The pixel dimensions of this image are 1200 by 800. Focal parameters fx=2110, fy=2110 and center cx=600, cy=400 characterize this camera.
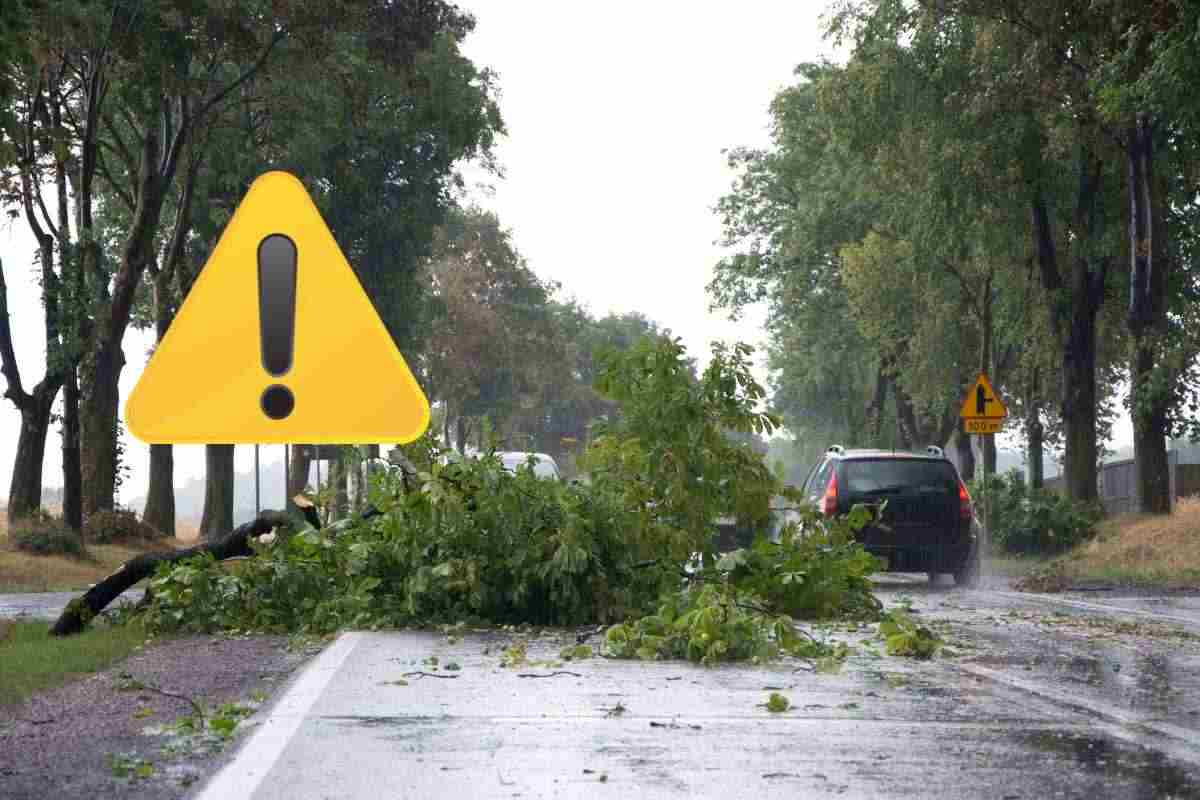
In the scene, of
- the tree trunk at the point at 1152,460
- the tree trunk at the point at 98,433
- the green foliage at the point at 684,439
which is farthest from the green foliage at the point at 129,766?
the tree trunk at the point at 98,433

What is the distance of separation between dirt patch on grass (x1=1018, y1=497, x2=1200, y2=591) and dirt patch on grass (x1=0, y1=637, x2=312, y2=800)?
1303 cm

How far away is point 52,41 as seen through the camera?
27.7m

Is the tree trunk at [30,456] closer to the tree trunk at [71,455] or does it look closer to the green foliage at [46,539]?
the tree trunk at [71,455]

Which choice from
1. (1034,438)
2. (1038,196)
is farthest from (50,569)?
(1034,438)

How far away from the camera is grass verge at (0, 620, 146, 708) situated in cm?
1083

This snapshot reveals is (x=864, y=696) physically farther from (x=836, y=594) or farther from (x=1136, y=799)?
(x=836, y=594)

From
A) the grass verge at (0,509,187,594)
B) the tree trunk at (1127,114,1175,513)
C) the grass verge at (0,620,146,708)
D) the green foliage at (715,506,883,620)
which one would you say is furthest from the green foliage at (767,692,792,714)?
the tree trunk at (1127,114,1175,513)

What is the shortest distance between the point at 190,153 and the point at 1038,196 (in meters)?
14.5

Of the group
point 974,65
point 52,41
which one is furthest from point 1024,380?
point 52,41

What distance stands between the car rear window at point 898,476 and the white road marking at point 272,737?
13.3 m

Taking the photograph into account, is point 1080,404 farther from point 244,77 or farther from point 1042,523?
point 244,77

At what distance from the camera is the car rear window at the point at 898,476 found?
24.4 m

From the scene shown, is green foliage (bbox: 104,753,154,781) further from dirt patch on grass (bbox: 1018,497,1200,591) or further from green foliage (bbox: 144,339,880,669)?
dirt patch on grass (bbox: 1018,497,1200,591)

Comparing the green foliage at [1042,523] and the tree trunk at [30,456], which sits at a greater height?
the tree trunk at [30,456]
